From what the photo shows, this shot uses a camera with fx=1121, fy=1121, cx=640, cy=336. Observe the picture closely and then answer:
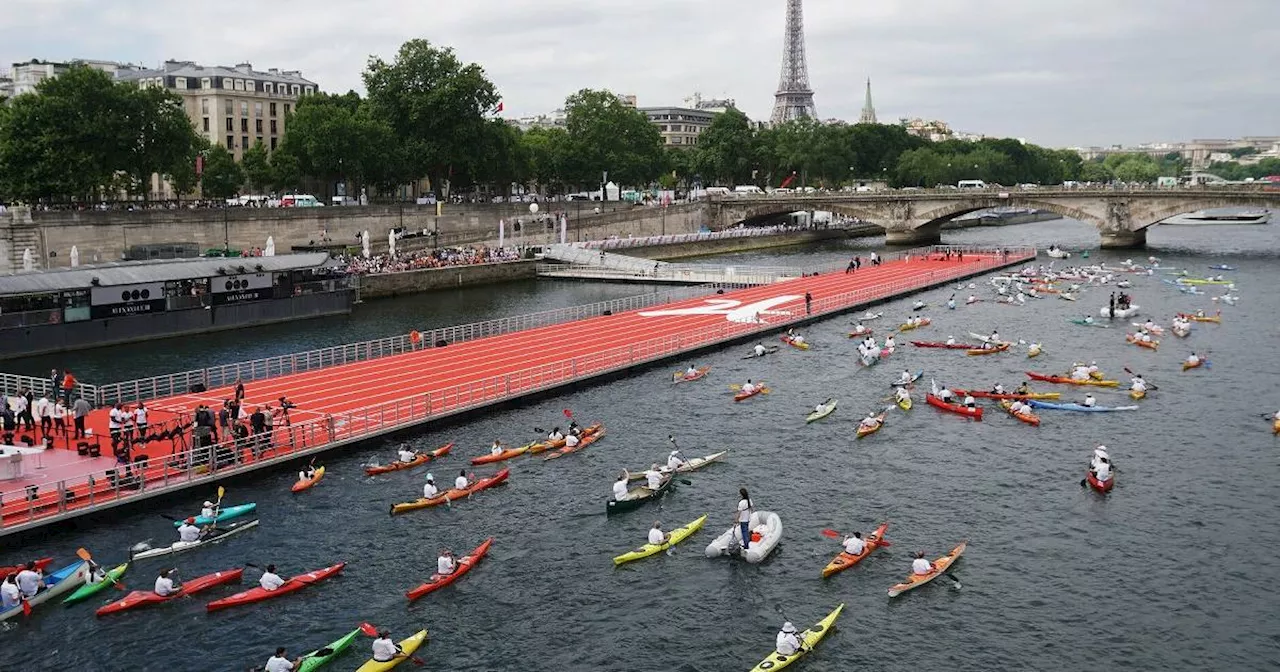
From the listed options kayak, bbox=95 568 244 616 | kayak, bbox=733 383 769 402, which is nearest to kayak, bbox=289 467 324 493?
kayak, bbox=95 568 244 616

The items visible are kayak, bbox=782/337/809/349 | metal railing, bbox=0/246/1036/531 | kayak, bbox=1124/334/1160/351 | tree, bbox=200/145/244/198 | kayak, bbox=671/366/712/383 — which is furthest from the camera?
tree, bbox=200/145/244/198

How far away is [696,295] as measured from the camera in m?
96.0

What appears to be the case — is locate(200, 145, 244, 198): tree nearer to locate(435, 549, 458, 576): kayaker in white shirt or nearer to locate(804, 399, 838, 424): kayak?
locate(804, 399, 838, 424): kayak

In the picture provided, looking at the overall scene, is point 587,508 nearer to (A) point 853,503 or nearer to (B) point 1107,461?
(A) point 853,503

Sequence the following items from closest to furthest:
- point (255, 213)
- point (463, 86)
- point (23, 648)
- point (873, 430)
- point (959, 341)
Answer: point (23, 648) → point (873, 430) → point (959, 341) → point (255, 213) → point (463, 86)

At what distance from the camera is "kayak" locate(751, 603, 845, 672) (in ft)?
92.0

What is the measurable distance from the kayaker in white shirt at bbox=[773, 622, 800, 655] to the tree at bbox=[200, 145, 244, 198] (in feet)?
396

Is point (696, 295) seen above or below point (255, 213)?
below

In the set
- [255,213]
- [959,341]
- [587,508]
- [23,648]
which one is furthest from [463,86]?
[23,648]

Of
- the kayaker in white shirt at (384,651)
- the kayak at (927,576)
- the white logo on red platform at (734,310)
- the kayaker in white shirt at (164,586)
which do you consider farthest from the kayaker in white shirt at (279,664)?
the white logo on red platform at (734,310)

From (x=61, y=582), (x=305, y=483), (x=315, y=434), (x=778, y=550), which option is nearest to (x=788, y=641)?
(x=778, y=550)

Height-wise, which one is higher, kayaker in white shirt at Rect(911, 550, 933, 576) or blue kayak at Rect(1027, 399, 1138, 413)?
blue kayak at Rect(1027, 399, 1138, 413)

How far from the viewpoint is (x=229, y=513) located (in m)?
36.8

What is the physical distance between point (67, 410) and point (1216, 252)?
12870 cm
